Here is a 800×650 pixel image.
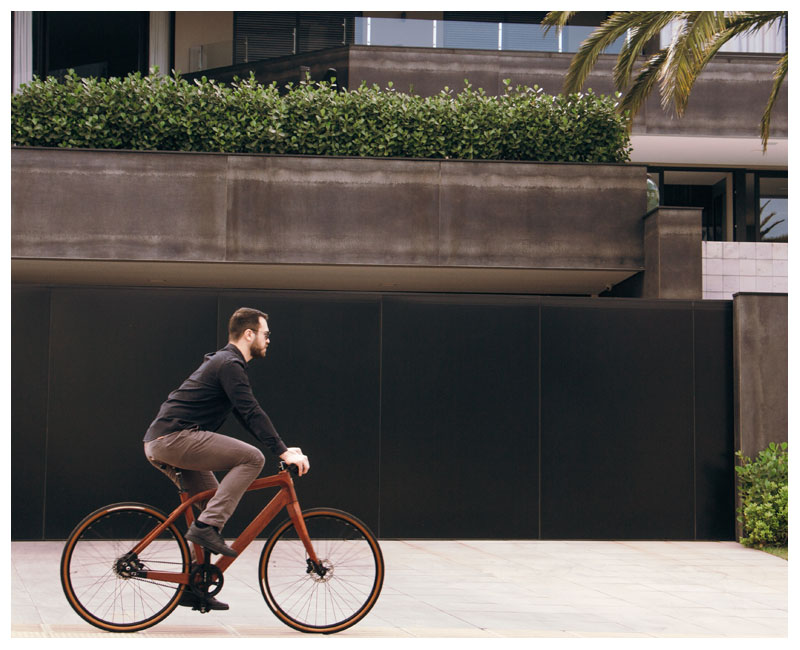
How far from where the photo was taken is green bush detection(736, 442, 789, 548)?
32.7ft

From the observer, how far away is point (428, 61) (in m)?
15.5

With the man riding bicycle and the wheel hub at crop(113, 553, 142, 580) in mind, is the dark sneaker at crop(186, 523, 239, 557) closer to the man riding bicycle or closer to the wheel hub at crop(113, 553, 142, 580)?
the man riding bicycle

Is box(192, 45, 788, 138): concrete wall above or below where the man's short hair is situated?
above

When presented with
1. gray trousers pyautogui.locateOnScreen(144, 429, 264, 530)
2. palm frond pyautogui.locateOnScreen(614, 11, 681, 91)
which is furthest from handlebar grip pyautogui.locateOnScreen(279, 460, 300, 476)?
palm frond pyautogui.locateOnScreen(614, 11, 681, 91)

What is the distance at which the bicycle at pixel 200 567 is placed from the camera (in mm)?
5715

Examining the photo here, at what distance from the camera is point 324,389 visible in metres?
10.2

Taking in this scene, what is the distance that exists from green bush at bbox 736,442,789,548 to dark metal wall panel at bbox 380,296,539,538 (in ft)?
7.04

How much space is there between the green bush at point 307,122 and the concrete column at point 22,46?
348 centimetres

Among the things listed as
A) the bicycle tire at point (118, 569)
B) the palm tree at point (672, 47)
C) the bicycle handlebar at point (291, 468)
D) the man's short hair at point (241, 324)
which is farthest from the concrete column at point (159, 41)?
the bicycle handlebar at point (291, 468)

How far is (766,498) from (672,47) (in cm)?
556

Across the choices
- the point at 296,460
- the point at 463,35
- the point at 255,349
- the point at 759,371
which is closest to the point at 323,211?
the point at 463,35

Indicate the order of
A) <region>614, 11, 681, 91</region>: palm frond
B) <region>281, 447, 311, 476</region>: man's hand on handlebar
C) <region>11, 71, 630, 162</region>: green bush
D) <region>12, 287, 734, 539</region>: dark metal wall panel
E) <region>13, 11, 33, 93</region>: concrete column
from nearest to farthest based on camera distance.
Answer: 1. <region>281, 447, 311, 476</region>: man's hand on handlebar
2. <region>12, 287, 734, 539</region>: dark metal wall panel
3. <region>614, 11, 681, 91</region>: palm frond
4. <region>11, 71, 630, 162</region>: green bush
5. <region>13, 11, 33, 93</region>: concrete column

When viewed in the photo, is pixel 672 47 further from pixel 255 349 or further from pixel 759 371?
pixel 255 349
